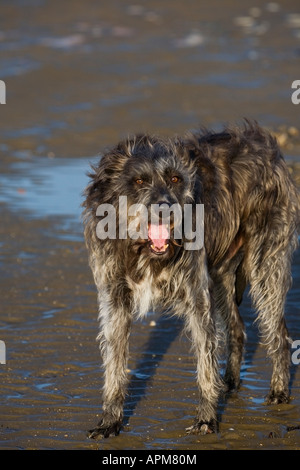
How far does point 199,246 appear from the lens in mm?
6547

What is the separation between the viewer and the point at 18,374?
752 centimetres

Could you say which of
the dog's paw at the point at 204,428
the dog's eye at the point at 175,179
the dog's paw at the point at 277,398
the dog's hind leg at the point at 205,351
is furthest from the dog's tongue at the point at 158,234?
the dog's paw at the point at 277,398

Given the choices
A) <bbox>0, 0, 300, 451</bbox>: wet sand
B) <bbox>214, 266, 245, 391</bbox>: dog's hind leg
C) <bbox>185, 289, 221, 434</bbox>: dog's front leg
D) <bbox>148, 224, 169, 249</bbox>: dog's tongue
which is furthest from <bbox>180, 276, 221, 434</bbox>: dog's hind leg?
<bbox>214, 266, 245, 391</bbox>: dog's hind leg

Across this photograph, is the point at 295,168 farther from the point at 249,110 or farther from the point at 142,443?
the point at 142,443

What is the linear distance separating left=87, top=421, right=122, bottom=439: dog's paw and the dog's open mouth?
122cm

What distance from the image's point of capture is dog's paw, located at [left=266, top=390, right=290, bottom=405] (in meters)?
7.02

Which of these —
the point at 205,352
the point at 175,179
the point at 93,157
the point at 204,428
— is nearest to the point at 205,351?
the point at 205,352

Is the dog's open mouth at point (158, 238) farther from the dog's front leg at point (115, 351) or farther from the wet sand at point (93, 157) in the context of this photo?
the wet sand at point (93, 157)

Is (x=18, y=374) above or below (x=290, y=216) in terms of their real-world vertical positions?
below

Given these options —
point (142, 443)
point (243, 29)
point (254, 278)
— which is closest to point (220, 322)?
point (254, 278)

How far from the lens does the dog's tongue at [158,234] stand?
20.2ft

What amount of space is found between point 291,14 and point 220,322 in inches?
584

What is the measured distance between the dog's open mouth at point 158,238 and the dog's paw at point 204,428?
3.98ft

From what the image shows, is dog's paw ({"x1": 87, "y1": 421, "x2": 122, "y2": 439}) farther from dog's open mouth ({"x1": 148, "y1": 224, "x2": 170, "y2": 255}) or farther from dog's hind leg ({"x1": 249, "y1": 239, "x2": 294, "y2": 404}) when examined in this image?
dog's hind leg ({"x1": 249, "y1": 239, "x2": 294, "y2": 404})
